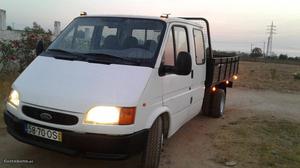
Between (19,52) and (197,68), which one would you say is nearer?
(197,68)

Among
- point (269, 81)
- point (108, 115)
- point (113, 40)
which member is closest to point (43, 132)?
point (108, 115)

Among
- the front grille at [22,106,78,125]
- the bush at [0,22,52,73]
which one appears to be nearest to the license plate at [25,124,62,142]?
the front grille at [22,106,78,125]

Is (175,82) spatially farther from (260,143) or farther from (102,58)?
(260,143)

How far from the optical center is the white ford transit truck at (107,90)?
3691 millimetres

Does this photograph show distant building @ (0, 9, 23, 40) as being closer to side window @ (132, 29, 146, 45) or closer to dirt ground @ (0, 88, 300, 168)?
dirt ground @ (0, 88, 300, 168)

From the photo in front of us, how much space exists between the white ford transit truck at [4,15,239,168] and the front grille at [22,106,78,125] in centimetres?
1

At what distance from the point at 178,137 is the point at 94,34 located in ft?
8.60

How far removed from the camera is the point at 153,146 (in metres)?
4.25

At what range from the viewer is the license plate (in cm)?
378

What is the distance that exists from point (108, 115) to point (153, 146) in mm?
885

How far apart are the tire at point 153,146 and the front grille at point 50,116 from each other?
3.30 ft

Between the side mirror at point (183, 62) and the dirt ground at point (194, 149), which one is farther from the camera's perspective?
A: the dirt ground at point (194, 149)

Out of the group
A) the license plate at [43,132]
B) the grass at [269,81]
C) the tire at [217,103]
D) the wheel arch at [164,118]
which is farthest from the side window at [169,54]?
the grass at [269,81]

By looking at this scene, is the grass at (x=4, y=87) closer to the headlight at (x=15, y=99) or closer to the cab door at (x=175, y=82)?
the headlight at (x=15, y=99)
